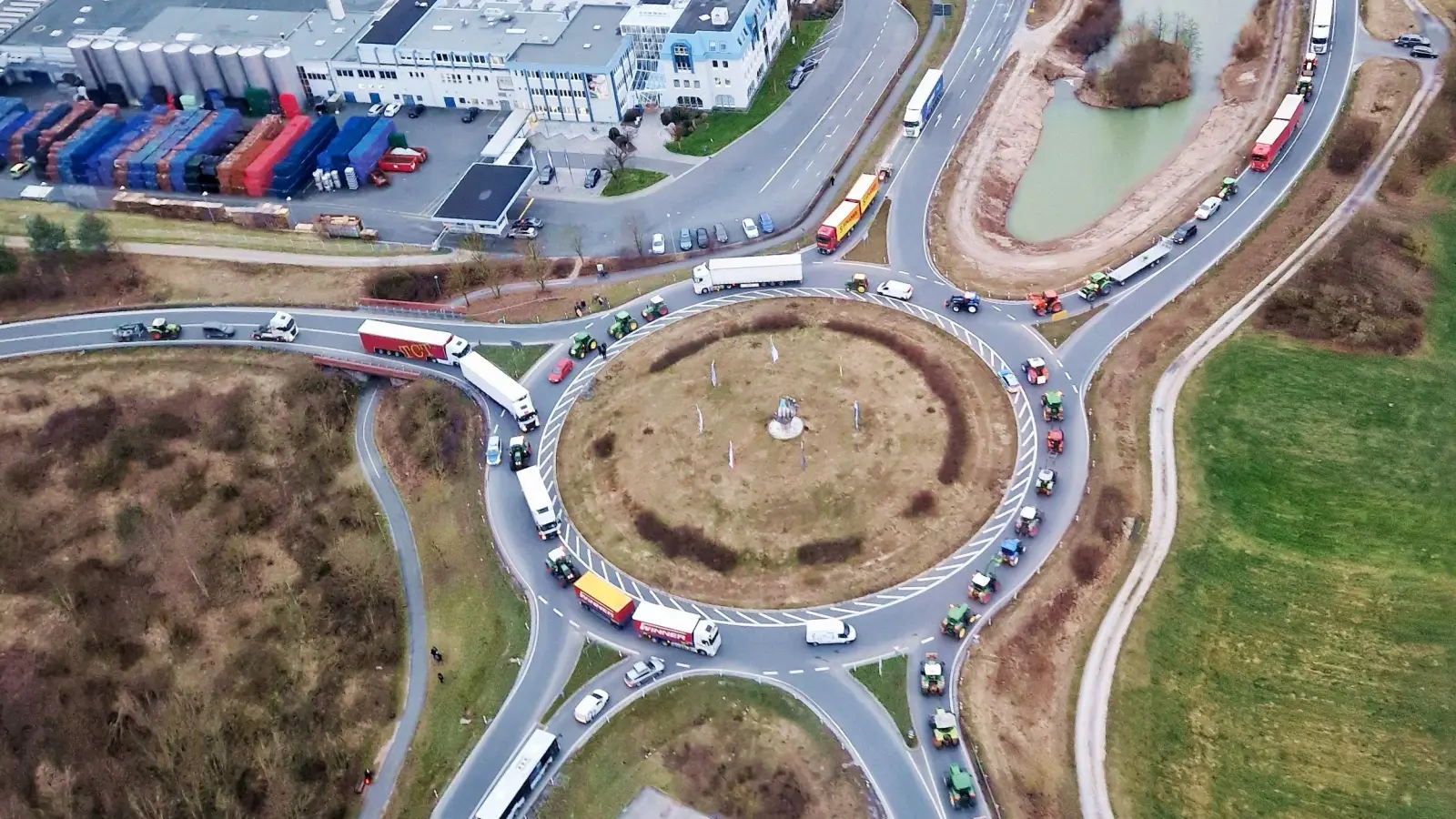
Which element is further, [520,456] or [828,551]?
[520,456]

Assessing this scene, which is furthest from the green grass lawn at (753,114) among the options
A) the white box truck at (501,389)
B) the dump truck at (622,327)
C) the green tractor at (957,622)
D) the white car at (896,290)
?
the green tractor at (957,622)

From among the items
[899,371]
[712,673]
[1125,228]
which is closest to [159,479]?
[712,673]

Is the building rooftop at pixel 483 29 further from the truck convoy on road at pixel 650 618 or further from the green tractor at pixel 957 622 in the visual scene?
the green tractor at pixel 957 622

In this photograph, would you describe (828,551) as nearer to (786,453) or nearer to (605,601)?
(786,453)

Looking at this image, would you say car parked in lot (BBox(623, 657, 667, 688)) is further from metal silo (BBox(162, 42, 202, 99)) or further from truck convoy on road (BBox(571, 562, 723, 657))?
metal silo (BBox(162, 42, 202, 99))

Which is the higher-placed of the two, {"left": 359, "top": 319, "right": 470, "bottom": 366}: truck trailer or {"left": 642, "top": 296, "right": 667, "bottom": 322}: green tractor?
{"left": 359, "top": 319, "right": 470, "bottom": 366}: truck trailer

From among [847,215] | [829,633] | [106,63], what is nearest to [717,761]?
[829,633]

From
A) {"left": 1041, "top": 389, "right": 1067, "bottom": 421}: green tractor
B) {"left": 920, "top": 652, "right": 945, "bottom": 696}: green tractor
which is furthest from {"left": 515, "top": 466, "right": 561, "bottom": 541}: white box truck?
{"left": 1041, "top": 389, "right": 1067, "bottom": 421}: green tractor

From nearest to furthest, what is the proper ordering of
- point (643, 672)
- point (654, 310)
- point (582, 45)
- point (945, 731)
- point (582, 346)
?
point (945, 731) → point (643, 672) → point (582, 346) → point (654, 310) → point (582, 45)
